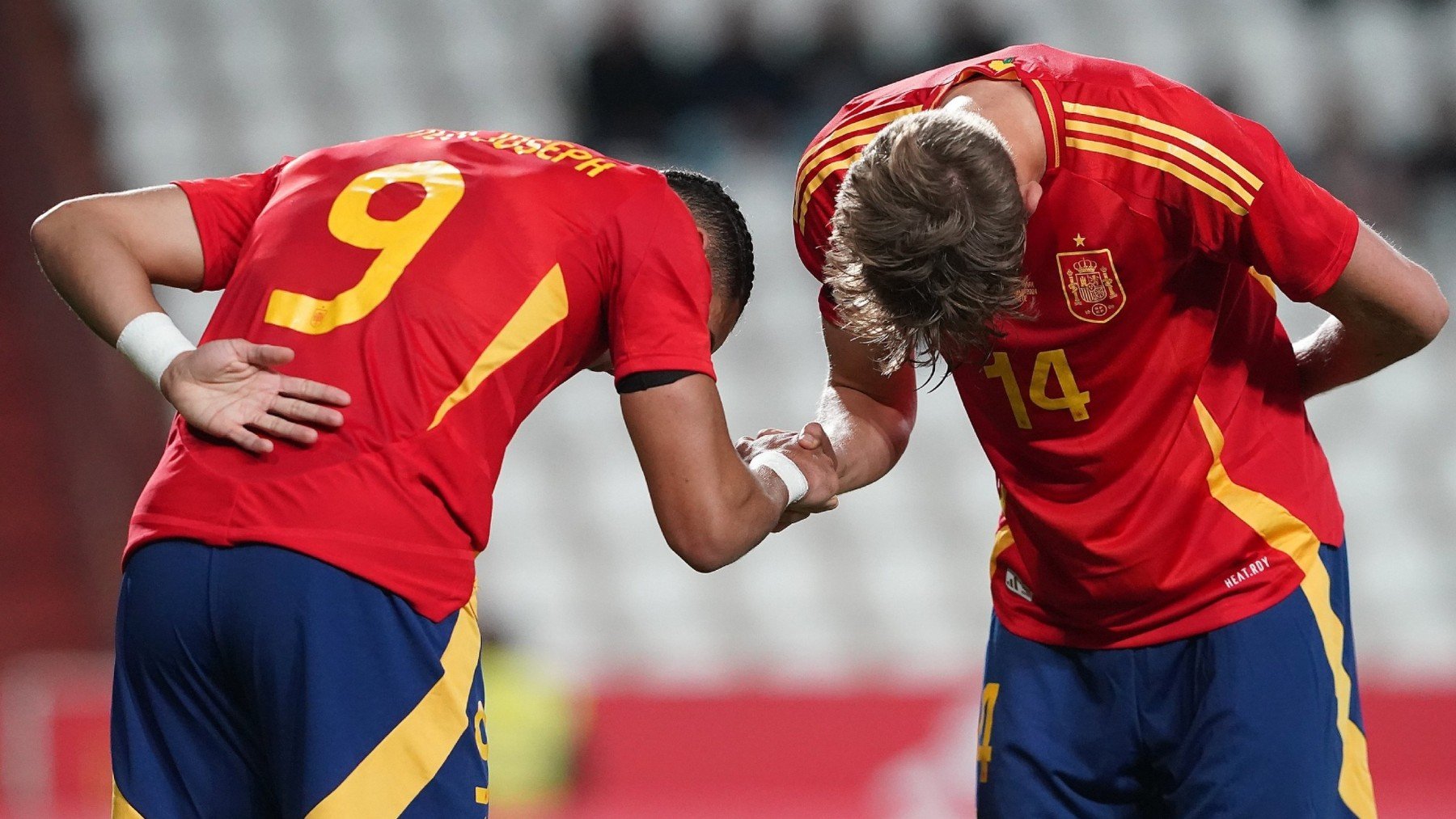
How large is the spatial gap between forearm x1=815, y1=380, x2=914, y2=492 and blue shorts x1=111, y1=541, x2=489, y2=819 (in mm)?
975

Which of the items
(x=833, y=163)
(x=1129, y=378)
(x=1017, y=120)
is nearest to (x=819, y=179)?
(x=833, y=163)

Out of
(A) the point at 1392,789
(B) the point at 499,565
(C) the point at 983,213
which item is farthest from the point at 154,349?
(B) the point at 499,565

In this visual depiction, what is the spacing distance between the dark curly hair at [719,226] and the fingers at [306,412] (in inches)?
28.8

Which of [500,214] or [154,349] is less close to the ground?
[500,214]

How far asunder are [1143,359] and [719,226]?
0.72 m

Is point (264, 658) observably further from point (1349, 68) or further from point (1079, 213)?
point (1349, 68)

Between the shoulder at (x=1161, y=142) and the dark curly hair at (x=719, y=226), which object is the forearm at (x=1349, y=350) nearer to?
the shoulder at (x=1161, y=142)

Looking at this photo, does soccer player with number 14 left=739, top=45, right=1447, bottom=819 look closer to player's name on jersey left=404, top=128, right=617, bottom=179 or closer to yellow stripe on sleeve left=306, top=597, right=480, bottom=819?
player's name on jersey left=404, top=128, right=617, bottom=179

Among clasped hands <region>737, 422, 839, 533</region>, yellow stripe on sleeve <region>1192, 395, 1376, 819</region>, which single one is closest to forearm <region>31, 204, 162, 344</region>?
clasped hands <region>737, 422, 839, 533</region>

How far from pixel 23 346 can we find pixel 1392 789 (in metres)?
6.81

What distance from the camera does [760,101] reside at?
8523mm

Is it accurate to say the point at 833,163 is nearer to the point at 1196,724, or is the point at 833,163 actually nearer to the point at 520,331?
the point at 520,331

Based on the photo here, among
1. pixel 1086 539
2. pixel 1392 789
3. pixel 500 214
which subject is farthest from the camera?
pixel 1392 789

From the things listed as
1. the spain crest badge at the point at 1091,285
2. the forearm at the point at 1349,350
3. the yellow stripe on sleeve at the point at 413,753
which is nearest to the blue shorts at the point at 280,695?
the yellow stripe on sleeve at the point at 413,753
